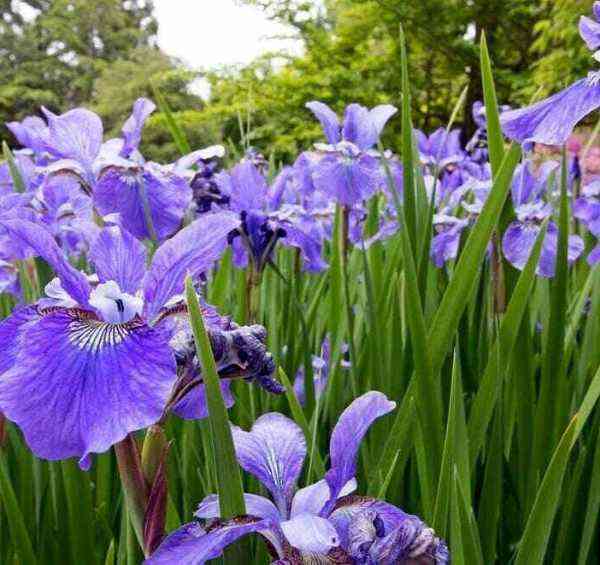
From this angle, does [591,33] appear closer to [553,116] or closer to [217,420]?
[553,116]

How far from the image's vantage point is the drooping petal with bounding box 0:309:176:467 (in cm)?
53

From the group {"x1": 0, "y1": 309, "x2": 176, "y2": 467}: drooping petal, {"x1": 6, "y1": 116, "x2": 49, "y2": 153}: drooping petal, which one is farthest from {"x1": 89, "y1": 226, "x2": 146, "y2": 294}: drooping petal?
{"x1": 6, "y1": 116, "x2": 49, "y2": 153}: drooping petal

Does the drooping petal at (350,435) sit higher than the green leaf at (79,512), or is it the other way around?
the drooping petal at (350,435)

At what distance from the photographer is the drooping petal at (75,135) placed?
122 centimetres

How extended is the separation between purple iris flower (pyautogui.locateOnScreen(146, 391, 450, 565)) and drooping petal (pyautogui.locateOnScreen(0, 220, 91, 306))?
171mm

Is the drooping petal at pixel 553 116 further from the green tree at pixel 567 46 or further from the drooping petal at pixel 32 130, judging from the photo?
the green tree at pixel 567 46

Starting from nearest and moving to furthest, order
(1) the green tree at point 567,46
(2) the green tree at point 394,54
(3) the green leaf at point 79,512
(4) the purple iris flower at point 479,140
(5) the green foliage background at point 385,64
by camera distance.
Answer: (3) the green leaf at point 79,512
(4) the purple iris flower at point 479,140
(1) the green tree at point 567,46
(5) the green foliage background at point 385,64
(2) the green tree at point 394,54

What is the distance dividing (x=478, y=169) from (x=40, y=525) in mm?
2229

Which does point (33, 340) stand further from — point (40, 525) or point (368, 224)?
point (368, 224)

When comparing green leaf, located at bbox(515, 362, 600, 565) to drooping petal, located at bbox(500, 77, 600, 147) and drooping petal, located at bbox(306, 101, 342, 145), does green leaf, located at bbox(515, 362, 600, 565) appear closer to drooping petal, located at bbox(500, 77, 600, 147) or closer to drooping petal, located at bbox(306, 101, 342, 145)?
drooping petal, located at bbox(500, 77, 600, 147)

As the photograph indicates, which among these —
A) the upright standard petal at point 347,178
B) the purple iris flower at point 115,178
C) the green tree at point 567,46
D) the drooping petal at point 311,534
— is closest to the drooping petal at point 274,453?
the drooping petal at point 311,534

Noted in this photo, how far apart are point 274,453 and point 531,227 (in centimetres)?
135

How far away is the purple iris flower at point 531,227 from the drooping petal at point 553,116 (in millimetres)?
570

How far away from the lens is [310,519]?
0.53 metres
